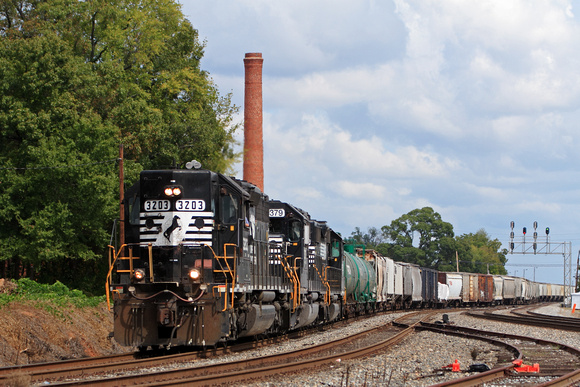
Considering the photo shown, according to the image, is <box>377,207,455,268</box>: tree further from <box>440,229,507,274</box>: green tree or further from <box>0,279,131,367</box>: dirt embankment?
<box>0,279,131,367</box>: dirt embankment

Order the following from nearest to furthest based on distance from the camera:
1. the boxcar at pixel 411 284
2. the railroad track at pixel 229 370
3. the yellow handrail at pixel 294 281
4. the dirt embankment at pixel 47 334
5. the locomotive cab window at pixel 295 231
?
the railroad track at pixel 229 370 → the dirt embankment at pixel 47 334 → the yellow handrail at pixel 294 281 → the locomotive cab window at pixel 295 231 → the boxcar at pixel 411 284

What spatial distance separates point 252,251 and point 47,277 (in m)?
23.6

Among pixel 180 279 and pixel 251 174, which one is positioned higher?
pixel 251 174

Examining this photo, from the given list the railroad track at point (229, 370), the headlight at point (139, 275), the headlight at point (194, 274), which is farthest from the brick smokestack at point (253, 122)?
the headlight at point (194, 274)

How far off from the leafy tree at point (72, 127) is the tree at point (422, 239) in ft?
295

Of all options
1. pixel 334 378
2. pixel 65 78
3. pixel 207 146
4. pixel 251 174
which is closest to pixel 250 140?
pixel 251 174

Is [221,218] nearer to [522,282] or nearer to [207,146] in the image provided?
[207,146]

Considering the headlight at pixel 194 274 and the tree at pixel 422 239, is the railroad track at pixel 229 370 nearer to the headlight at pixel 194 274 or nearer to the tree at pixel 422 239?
the headlight at pixel 194 274

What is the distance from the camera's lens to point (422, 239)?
131625 millimetres

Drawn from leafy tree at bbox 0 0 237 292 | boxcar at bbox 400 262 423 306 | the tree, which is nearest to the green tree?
the tree

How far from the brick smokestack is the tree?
80.3 m

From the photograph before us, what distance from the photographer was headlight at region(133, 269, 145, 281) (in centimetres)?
1458

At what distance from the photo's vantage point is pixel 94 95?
33.3m

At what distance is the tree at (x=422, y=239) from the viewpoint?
417 feet
